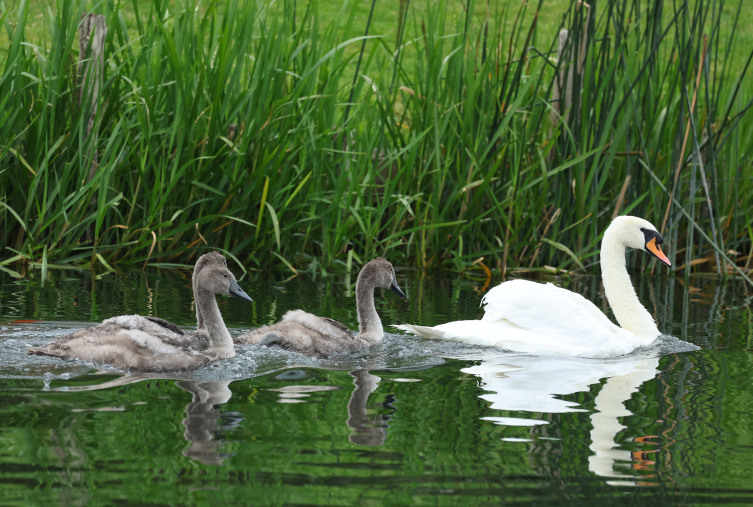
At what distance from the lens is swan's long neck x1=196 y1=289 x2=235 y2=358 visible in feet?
16.3

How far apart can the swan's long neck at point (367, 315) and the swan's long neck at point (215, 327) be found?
3.24 feet

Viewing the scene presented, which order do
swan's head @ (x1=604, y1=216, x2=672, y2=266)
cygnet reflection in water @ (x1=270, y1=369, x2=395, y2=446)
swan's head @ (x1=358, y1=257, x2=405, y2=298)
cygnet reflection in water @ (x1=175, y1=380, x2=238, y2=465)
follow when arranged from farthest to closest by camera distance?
1. swan's head @ (x1=604, y1=216, x2=672, y2=266)
2. swan's head @ (x1=358, y1=257, x2=405, y2=298)
3. cygnet reflection in water @ (x1=270, y1=369, x2=395, y2=446)
4. cygnet reflection in water @ (x1=175, y1=380, x2=238, y2=465)

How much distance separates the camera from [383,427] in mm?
3551

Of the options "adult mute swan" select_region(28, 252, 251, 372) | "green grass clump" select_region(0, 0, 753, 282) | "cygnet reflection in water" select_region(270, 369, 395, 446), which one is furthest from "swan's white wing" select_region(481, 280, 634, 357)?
"green grass clump" select_region(0, 0, 753, 282)

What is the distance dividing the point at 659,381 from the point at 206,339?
2331 mm

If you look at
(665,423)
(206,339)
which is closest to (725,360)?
(665,423)

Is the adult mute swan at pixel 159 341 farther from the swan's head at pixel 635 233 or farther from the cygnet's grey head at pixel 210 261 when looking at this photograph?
the swan's head at pixel 635 233

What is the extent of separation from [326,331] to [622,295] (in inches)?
80.6

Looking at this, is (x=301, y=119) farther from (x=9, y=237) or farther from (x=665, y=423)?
(x=665, y=423)

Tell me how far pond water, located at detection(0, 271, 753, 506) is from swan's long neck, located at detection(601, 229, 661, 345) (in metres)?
0.18

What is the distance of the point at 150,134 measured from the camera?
728 centimetres

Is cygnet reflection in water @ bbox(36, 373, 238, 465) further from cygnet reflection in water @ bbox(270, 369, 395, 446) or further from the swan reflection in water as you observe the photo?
the swan reflection in water

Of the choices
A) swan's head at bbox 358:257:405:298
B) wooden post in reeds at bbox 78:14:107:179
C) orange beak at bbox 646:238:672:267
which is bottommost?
swan's head at bbox 358:257:405:298

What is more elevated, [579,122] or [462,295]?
[579,122]
